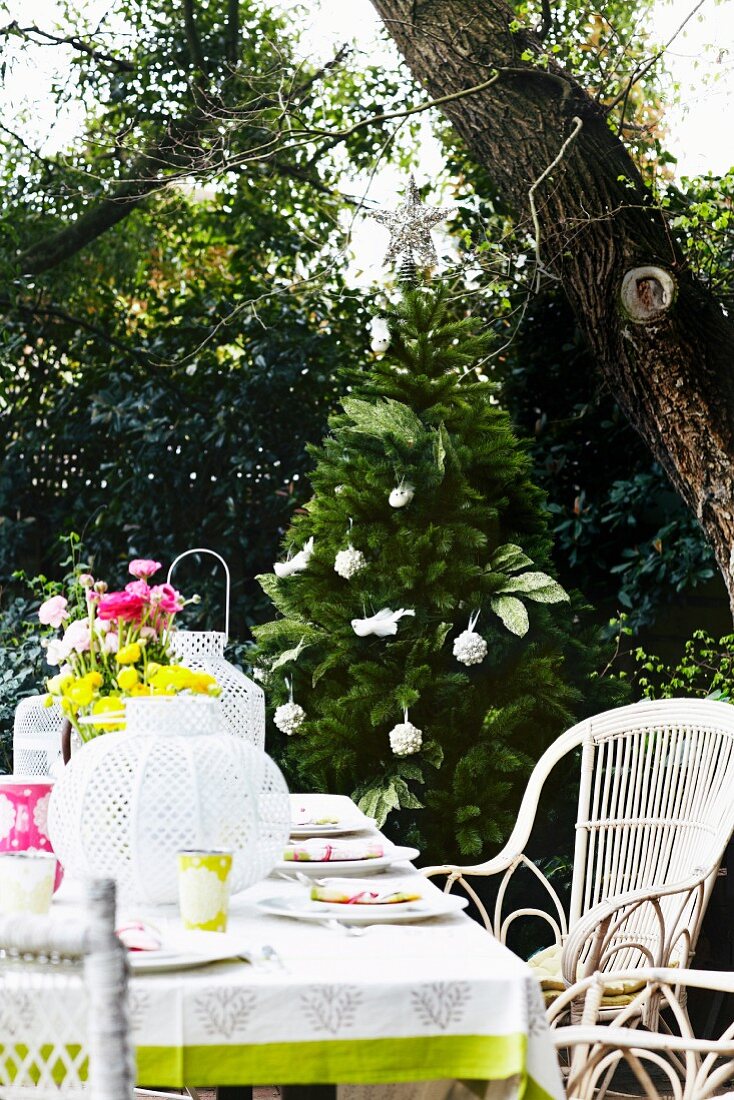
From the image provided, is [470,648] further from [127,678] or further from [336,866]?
[127,678]

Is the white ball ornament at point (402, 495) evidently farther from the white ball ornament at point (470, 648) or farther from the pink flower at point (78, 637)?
the pink flower at point (78, 637)

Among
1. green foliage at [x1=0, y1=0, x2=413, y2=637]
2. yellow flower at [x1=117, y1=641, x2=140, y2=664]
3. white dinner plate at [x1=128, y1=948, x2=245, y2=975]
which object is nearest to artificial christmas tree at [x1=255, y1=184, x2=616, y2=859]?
green foliage at [x1=0, y1=0, x2=413, y2=637]

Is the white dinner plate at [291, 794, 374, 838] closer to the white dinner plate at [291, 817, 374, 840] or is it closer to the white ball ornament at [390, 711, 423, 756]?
the white dinner plate at [291, 817, 374, 840]

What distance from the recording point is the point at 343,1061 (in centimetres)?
102

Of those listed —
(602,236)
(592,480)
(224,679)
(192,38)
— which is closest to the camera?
(224,679)

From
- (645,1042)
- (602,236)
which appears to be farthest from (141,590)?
(602,236)

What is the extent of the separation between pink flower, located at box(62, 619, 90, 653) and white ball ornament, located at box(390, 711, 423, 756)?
58.5 inches

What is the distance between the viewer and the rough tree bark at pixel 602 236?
10.4 feet

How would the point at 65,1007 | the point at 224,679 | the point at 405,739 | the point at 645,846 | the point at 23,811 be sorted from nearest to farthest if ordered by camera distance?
the point at 65,1007
the point at 23,811
the point at 224,679
the point at 645,846
the point at 405,739

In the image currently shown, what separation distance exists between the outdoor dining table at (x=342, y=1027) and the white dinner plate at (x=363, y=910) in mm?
218

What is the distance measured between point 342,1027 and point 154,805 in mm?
393

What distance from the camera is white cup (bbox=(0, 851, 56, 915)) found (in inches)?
46.9

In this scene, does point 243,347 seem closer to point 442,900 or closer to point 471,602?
point 471,602

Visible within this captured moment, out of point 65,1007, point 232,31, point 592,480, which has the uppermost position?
point 232,31
